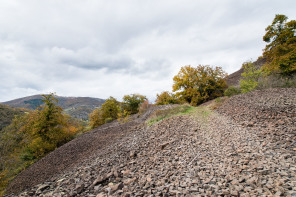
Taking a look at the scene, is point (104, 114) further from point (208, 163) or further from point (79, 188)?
point (208, 163)

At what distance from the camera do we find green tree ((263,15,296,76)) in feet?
34.2

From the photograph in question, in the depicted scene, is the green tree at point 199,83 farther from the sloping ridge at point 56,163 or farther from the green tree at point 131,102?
the sloping ridge at point 56,163

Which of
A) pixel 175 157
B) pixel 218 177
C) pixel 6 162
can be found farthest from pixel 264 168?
pixel 6 162

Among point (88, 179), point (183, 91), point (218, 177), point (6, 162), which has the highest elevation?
point (183, 91)

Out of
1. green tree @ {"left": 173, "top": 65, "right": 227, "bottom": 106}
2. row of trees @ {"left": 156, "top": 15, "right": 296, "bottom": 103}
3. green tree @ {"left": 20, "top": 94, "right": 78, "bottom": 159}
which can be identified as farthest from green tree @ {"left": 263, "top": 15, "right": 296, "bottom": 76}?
green tree @ {"left": 20, "top": 94, "right": 78, "bottom": 159}

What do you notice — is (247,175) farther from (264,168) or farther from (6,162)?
(6,162)

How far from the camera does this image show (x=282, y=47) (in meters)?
11.2

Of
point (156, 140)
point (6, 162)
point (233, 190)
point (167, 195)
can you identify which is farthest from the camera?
point (6, 162)

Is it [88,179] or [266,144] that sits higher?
[266,144]

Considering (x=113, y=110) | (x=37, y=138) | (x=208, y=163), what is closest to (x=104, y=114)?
(x=113, y=110)

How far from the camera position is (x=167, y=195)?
2.34 metres

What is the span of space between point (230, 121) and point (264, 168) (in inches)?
125

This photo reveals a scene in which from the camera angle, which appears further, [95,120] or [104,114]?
[104,114]

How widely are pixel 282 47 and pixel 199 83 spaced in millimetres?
7399
